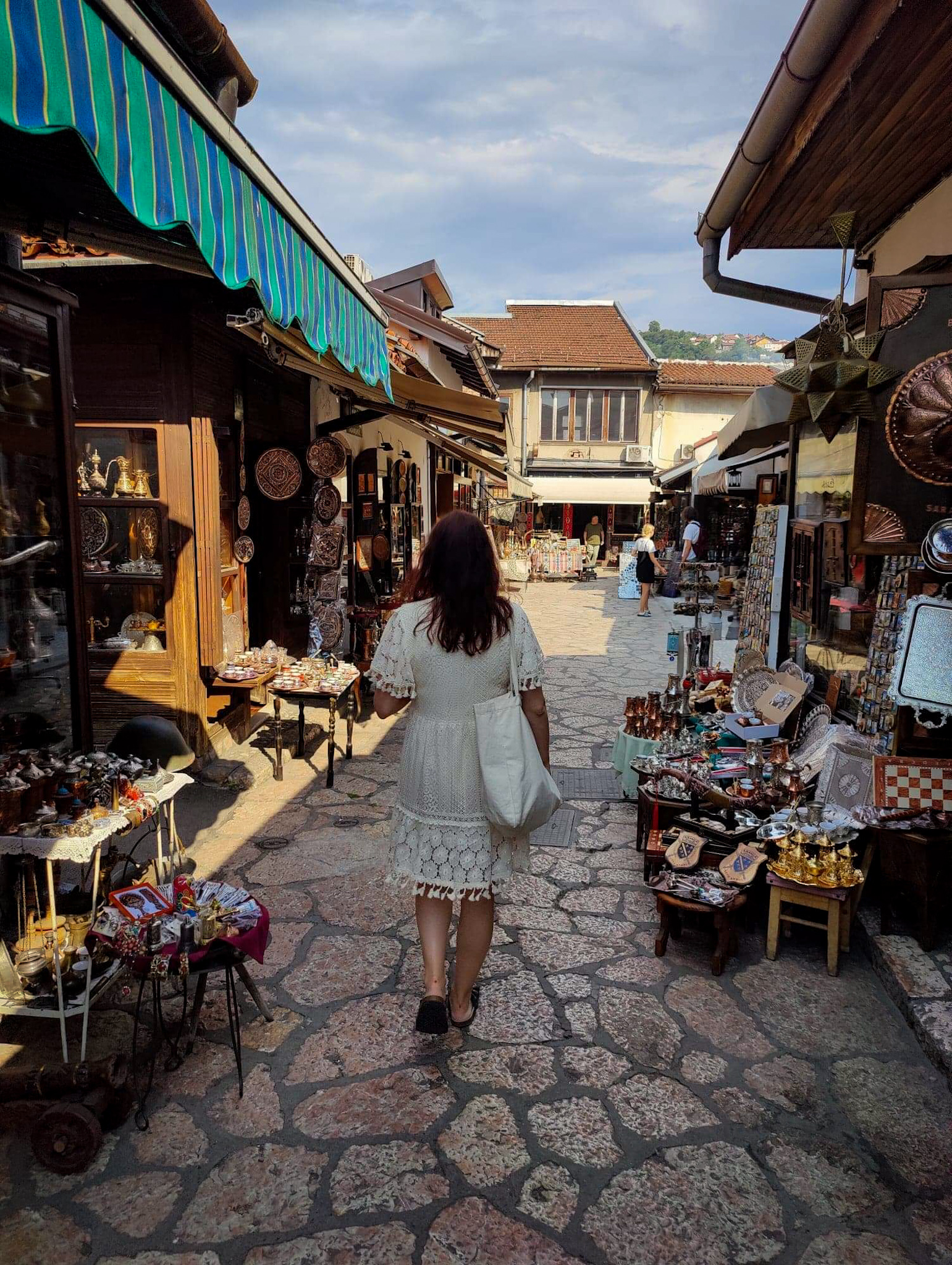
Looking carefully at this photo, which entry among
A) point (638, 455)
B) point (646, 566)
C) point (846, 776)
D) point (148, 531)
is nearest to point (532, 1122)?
point (846, 776)

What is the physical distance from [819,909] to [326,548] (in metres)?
5.72

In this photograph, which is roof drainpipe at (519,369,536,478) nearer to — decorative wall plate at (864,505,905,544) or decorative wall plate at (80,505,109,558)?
decorative wall plate at (80,505,109,558)

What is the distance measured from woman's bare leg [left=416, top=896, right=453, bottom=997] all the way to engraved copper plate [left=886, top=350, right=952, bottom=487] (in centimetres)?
295

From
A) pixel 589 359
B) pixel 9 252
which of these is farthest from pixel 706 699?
pixel 589 359

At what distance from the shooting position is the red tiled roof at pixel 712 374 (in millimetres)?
30594

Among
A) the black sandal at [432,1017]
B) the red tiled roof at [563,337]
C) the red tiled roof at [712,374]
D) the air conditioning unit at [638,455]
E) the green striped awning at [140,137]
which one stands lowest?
the black sandal at [432,1017]

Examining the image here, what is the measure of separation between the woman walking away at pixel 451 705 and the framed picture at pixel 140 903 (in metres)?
0.95

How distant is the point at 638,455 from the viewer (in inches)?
1203

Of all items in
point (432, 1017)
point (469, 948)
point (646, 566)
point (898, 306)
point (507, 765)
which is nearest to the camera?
point (507, 765)

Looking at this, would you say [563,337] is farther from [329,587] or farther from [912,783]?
[912,783]

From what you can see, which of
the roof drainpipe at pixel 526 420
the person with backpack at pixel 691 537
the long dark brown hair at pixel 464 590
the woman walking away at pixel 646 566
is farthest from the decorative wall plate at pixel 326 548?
the roof drainpipe at pixel 526 420

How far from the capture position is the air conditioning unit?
30.5 meters

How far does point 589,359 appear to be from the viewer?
3064 centimetres

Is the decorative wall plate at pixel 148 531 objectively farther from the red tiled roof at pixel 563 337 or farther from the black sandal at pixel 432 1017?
the red tiled roof at pixel 563 337
